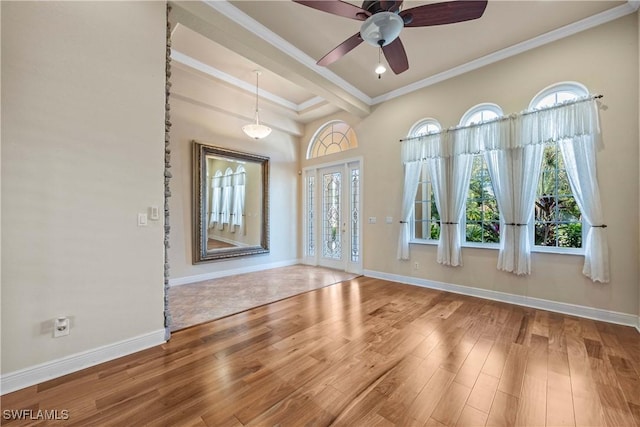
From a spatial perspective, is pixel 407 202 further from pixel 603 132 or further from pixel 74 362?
pixel 74 362

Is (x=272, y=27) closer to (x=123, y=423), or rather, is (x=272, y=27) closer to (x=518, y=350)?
(x=123, y=423)

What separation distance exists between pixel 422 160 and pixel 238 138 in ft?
11.4

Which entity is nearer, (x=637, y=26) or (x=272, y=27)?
(x=637, y=26)

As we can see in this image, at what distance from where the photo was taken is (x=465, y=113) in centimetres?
393

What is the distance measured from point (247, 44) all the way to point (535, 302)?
4777mm

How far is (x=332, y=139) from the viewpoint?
19.2 ft

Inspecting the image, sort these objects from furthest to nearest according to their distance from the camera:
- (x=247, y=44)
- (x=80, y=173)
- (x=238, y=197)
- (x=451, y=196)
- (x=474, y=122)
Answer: (x=238, y=197), (x=451, y=196), (x=474, y=122), (x=247, y=44), (x=80, y=173)

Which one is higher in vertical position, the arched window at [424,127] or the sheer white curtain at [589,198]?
the arched window at [424,127]

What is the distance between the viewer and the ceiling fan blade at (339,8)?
204cm

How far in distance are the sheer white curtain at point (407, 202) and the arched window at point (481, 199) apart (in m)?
0.81

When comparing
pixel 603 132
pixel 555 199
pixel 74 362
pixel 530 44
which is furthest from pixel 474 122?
pixel 74 362

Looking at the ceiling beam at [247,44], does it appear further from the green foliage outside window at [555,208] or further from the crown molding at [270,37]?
the green foliage outside window at [555,208]

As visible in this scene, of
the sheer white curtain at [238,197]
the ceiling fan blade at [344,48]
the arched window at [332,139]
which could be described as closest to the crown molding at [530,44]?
the arched window at [332,139]

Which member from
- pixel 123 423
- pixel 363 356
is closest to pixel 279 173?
pixel 363 356
